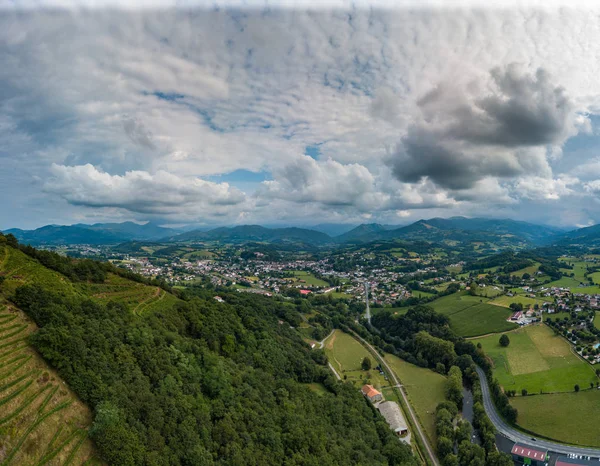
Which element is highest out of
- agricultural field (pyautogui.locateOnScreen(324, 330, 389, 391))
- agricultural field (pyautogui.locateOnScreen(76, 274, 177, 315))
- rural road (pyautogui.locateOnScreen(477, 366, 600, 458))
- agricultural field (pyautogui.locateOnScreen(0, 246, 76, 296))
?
agricultural field (pyautogui.locateOnScreen(0, 246, 76, 296))

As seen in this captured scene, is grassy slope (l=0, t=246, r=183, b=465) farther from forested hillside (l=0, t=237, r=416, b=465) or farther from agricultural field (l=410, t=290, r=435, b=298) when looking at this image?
agricultural field (l=410, t=290, r=435, b=298)

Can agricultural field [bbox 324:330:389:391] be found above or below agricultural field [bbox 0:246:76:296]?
below

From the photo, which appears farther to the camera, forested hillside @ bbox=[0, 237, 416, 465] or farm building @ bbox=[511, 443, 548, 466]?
farm building @ bbox=[511, 443, 548, 466]

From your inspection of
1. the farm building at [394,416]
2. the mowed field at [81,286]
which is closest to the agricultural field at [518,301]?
the farm building at [394,416]

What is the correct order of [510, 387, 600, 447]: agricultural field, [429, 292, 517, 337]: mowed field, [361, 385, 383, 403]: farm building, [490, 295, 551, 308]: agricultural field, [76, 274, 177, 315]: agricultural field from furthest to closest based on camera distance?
[490, 295, 551, 308]: agricultural field
[429, 292, 517, 337]: mowed field
[361, 385, 383, 403]: farm building
[510, 387, 600, 447]: agricultural field
[76, 274, 177, 315]: agricultural field

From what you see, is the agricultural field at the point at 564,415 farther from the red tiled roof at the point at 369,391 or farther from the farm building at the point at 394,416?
the red tiled roof at the point at 369,391

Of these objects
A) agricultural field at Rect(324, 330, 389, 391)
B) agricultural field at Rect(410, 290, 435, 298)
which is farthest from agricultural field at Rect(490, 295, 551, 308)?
agricultural field at Rect(324, 330, 389, 391)

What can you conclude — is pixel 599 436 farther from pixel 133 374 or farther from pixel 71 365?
pixel 71 365

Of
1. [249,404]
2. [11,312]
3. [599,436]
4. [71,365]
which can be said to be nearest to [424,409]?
[599,436]
